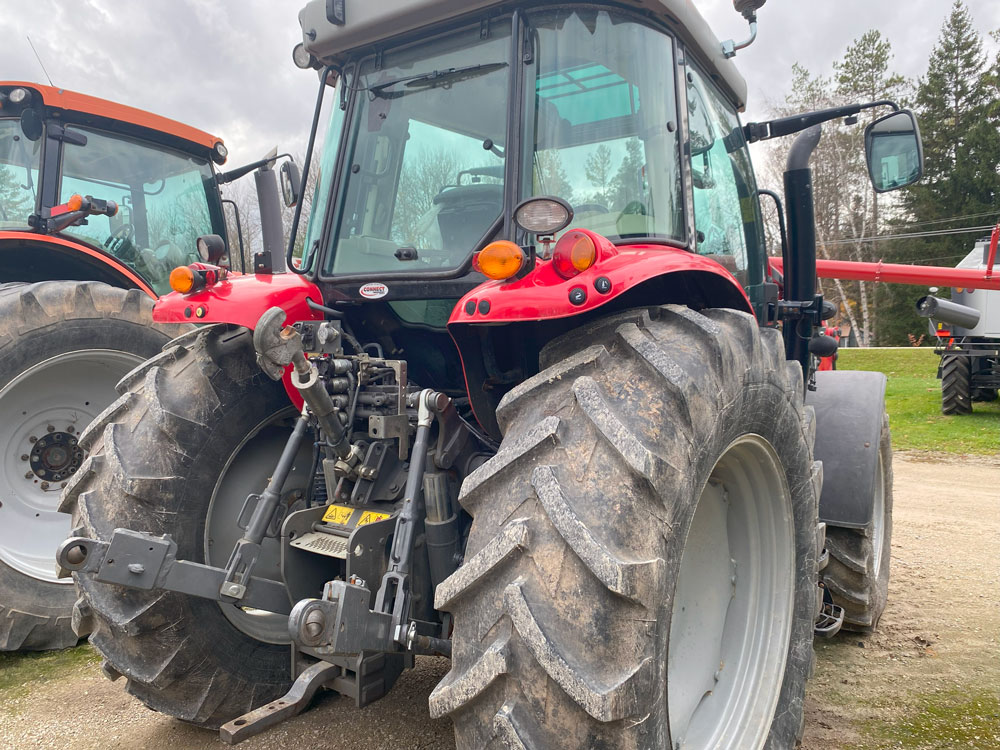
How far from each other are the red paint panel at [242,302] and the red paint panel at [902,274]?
205 inches

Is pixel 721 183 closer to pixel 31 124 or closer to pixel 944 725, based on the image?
pixel 944 725

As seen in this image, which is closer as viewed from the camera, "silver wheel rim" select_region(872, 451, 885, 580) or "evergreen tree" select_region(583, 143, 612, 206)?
"evergreen tree" select_region(583, 143, 612, 206)

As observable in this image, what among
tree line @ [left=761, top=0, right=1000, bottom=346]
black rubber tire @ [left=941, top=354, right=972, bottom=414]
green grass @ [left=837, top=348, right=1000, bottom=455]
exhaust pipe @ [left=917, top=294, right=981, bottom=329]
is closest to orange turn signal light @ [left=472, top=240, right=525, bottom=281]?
green grass @ [left=837, top=348, right=1000, bottom=455]

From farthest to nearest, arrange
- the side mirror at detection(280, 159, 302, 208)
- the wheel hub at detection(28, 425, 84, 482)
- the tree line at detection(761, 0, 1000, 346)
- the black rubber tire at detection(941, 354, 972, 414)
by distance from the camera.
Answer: the tree line at detection(761, 0, 1000, 346) → the black rubber tire at detection(941, 354, 972, 414) → the wheel hub at detection(28, 425, 84, 482) → the side mirror at detection(280, 159, 302, 208)

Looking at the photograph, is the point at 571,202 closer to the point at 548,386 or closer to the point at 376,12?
the point at 548,386

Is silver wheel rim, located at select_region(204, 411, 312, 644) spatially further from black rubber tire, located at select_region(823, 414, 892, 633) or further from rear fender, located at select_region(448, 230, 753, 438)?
black rubber tire, located at select_region(823, 414, 892, 633)

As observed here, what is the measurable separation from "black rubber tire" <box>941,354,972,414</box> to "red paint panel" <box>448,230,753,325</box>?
42.4 feet

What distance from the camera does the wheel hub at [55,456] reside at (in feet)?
13.3

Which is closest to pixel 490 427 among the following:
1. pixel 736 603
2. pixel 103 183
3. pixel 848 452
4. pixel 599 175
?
pixel 599 175

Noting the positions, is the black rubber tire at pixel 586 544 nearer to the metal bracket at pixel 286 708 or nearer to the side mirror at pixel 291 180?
the metal bracket at pixel 286 708

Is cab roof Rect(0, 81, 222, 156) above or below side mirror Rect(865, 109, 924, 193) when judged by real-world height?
above

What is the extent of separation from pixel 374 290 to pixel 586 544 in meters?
1.34

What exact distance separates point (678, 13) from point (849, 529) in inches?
92.5

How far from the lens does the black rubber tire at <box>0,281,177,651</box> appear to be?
11.9 ft
